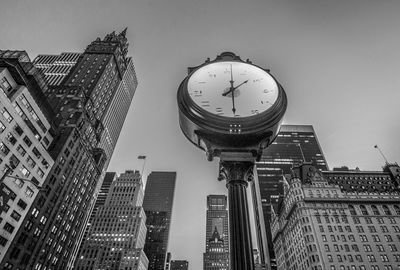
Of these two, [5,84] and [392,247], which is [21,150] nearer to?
[5,84]

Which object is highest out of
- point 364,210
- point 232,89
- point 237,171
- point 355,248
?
point 364,210

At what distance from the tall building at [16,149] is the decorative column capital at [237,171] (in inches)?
1666

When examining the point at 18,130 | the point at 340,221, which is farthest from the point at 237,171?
the point at 340,221

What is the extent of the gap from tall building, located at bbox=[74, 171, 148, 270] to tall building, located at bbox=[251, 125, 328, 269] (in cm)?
5315

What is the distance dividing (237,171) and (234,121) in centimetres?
76

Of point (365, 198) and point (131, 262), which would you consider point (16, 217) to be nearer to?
point (131, 262)

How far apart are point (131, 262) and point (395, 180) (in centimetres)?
9902

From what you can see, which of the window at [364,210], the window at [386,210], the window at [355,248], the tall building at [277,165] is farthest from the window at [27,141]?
the tall building at [277,165]

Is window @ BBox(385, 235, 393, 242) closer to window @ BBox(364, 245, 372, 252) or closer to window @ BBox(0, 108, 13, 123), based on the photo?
window @ BBox(364, 245, 372, 252)

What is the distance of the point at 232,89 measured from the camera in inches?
159

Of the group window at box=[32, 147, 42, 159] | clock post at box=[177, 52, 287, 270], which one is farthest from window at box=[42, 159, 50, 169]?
clock post at box=[177, 52, 287, 270]

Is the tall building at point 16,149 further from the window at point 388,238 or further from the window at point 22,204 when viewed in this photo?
the window at point 388,238

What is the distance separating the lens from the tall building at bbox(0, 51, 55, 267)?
126 feet

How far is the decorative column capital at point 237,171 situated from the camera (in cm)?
380
